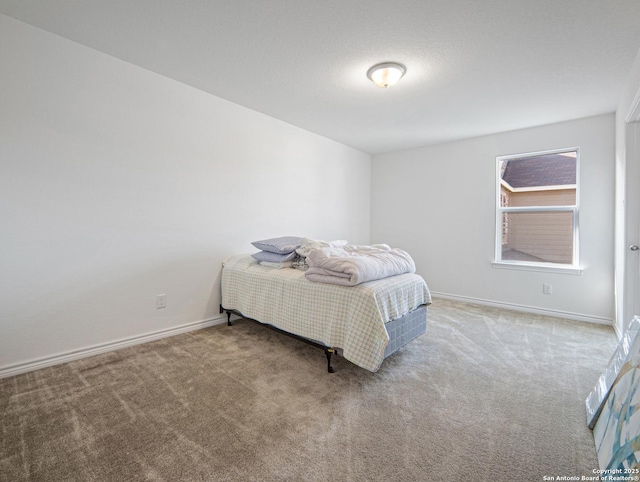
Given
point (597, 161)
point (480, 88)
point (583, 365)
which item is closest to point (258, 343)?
point (583, 365)

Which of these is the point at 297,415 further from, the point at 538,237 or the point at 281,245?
the point at 538,237

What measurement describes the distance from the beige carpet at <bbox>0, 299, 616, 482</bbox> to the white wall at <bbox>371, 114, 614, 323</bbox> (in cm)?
126

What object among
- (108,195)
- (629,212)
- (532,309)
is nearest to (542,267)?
(532,309)

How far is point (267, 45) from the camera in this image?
2.11 metres

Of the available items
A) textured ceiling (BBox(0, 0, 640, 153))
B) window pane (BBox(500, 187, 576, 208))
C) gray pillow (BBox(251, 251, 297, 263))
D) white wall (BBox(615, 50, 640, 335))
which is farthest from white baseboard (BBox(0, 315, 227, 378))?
window pane (BBox(500, 187, 576, 208))

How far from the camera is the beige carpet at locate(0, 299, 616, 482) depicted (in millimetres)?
1255

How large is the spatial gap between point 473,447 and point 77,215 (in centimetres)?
286

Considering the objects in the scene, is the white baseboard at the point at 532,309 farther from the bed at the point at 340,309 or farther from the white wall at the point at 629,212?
the bed at the point at 340,309

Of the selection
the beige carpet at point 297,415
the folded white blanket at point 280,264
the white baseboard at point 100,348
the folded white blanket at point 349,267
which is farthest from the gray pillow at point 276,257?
the white baseboard at point 100,348

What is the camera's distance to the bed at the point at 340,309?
1906mm

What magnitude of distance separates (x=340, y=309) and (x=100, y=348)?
6.23 feet

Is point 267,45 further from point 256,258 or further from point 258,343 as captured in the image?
point 258,343

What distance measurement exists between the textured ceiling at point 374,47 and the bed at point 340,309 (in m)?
1.66

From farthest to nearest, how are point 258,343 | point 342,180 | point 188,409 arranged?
point 342,180
point 258,343
point 188,409
